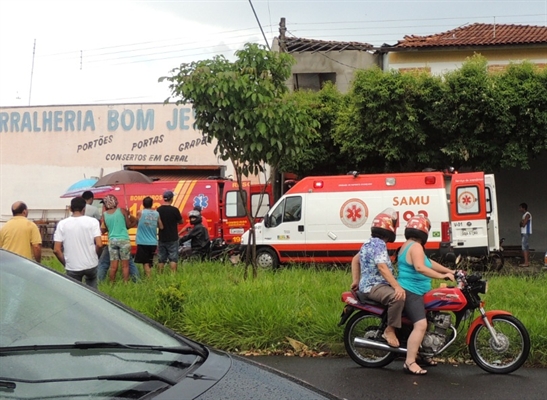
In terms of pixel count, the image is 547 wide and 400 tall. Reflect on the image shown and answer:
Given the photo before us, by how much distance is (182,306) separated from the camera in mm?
8898

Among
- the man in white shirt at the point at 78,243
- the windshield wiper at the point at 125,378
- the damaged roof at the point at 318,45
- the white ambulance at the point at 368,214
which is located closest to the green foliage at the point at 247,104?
the man in white shirt at the point at 78,243

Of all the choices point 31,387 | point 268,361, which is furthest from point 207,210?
point 31,387

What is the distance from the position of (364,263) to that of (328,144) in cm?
1708

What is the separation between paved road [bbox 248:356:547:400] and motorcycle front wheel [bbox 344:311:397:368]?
0.09 m

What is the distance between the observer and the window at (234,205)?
872 inches

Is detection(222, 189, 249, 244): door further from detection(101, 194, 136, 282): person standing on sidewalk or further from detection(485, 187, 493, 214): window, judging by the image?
detection(101, 194, 136, 282): person standing on sidewalk

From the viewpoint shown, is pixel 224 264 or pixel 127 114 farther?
pixel 127 114

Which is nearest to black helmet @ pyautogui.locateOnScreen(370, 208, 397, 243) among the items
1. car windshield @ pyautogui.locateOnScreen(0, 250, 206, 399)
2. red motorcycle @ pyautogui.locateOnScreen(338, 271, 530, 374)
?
red motorcycle @ pyautogui.locateOnScreen(338, 271, 530, 374)

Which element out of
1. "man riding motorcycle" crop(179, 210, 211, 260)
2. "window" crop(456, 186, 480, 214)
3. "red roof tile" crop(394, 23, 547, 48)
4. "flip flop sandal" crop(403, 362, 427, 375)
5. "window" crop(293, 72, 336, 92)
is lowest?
"flip flop sandal" crop(403, 362, 427, 375)

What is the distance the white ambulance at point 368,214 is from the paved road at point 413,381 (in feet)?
32.3

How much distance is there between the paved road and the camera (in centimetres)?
639

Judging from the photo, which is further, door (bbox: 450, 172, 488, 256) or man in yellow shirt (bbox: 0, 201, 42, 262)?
door (bbox: 450, 172, 488, 256)

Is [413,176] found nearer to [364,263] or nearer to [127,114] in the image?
[364,263]

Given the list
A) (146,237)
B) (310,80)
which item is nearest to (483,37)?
(310,80)
